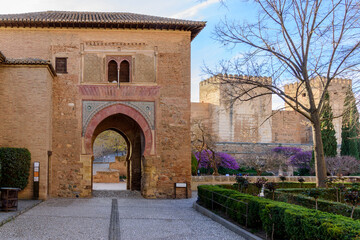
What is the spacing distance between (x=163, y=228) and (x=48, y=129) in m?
7.95

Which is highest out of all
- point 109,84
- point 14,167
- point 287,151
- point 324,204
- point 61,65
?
point 61,65

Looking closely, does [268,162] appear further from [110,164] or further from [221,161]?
[110,164]

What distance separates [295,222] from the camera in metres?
7.18

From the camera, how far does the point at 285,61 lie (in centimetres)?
1547

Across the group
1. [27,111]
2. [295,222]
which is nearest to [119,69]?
[27,111]

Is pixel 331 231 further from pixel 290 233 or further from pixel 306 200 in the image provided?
pixel 306 200

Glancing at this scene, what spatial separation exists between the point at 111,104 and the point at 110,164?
1837 cm

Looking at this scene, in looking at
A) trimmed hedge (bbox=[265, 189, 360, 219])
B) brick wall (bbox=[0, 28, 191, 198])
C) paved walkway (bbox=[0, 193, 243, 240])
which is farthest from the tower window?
trimmed hedge (bbox=[265, 189, 360, 219])

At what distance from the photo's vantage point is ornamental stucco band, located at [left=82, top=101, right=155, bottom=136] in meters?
17.9

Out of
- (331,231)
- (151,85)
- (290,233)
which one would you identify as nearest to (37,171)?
(151,85)

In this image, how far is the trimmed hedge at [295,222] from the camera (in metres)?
5.96

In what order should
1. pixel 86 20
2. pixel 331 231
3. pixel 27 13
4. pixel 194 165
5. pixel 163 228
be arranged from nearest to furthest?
1. pixel 331 231
2. pixel 163 228
3. pixel 86 20
4. pixel 27 13
5. pixel 194 165

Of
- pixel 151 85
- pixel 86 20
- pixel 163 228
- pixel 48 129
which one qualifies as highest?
pixel 86 20

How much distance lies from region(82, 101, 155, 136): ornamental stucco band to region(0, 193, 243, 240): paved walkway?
3628 mm
